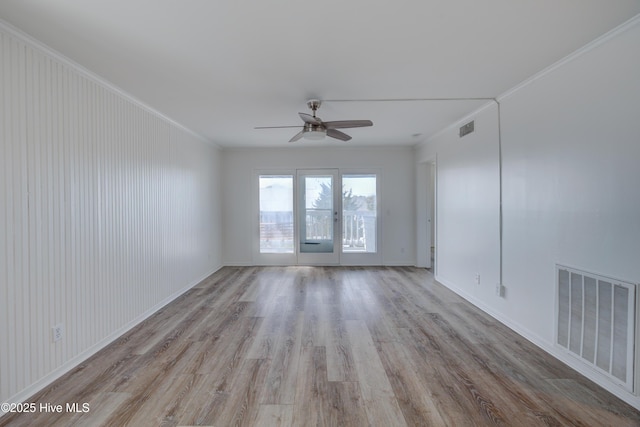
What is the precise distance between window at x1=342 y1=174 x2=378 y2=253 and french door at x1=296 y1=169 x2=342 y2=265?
151mm

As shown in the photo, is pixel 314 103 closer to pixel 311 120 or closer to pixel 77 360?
pixel 311 120

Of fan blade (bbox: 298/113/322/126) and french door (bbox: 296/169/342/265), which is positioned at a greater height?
fan blade (bbox: 298/113/322/126)

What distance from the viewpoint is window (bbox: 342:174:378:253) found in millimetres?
5879

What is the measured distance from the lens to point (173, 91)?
2.88 metres

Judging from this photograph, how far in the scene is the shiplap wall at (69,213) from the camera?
1812 mm

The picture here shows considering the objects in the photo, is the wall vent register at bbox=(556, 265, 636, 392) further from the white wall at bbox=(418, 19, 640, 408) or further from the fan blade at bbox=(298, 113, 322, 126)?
the fan blade at bbox=(298, 113, 322, 126)

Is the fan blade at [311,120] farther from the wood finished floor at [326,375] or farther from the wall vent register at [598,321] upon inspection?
the wall vent register at [598,321]

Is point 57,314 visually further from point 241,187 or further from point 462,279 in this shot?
point 462,279

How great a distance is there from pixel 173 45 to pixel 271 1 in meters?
0.89

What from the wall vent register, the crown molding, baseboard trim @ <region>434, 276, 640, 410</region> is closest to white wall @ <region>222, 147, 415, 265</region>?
baseboard trim @ <region>434, 276, 640, 410</region>

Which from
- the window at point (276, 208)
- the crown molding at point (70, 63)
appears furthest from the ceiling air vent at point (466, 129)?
the crown molding at point (70, 63)

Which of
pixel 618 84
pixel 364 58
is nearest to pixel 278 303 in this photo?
pixel 364 58

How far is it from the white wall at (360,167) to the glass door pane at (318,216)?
0.29 m

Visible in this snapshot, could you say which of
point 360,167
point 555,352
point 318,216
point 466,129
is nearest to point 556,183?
point 555,352
